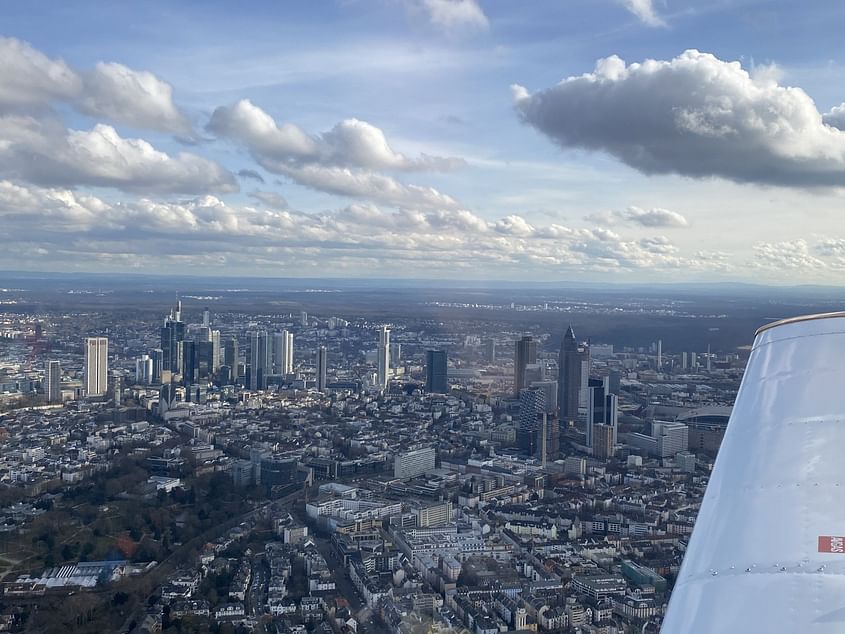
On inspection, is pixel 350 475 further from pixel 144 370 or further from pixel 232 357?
pixel 232 357

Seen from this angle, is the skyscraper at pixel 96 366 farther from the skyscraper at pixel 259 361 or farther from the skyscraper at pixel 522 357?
the skyscraper at pixel 522 357

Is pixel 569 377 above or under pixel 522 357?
under

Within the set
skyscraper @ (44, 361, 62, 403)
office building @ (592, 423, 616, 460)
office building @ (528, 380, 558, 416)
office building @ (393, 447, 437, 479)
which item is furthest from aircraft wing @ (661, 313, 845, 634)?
skyscraper @ (44, 361, 62, 403)

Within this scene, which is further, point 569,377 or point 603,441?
point 569,377

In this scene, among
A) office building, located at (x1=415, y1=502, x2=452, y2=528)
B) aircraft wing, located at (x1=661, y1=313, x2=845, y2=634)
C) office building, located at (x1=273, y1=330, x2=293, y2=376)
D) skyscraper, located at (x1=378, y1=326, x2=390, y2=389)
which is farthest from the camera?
office building, located at (x1=273, y1=330, x2=293, y2=376)

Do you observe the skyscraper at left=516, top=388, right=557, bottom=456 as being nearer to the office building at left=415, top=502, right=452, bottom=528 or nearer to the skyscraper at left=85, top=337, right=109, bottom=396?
the office building at left=415, top=502, right=452, bottom=528

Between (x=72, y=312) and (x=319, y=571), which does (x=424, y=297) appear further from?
(x=319, y=571)

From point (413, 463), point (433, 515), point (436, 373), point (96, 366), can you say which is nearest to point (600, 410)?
point (413, 463)
